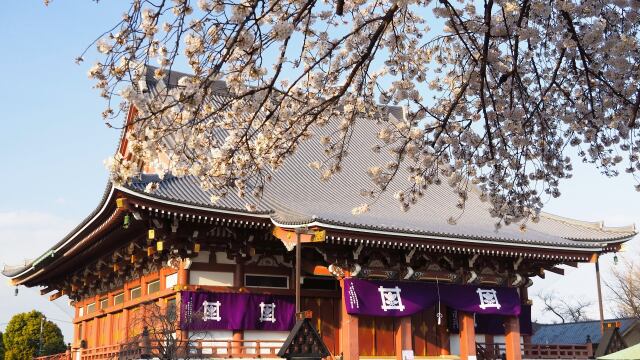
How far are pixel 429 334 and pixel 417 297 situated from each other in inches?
67.3

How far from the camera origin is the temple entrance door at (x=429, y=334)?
702 inches

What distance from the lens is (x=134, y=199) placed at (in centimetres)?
1406

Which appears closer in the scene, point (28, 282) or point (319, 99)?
point (319, 99)

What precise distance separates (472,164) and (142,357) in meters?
8.61

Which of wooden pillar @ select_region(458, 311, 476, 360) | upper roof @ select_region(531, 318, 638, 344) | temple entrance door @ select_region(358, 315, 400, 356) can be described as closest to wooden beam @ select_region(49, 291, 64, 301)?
temple entrance door @ select_region(358, 315, 400, 356)

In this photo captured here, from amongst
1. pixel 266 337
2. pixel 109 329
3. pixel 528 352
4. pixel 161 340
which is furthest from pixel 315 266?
pixel 109 329

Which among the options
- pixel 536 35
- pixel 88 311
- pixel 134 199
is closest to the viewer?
pixel 536 35

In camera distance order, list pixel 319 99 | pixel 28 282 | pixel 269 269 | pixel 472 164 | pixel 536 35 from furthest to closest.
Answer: pixel 28 282 → pixel 269 269 → pixel 472 164 → pixel 319 99 → pixel 536 35

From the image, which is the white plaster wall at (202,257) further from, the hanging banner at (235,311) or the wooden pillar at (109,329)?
the wooden pillar at (109,329)

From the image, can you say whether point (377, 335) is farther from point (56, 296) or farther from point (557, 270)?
point (56, 296)

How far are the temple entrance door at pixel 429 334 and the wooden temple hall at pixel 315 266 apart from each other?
0.03 metres

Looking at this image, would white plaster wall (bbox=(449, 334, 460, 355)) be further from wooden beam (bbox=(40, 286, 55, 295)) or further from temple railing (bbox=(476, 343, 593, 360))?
wooden beam (bbox=(40, 286, 55, 295))

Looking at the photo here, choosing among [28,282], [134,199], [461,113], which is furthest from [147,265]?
[461,113]

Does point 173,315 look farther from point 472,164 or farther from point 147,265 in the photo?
point 472,164
